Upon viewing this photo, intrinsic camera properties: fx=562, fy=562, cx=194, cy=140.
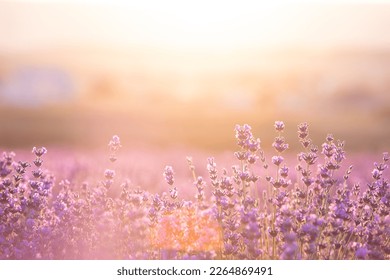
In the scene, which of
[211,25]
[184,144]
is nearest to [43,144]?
[184,144]

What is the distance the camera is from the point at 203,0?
120 inches

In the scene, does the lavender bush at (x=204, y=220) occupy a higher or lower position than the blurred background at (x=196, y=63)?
lower

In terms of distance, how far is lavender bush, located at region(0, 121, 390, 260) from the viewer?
244cm

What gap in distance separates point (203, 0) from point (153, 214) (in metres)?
1.26

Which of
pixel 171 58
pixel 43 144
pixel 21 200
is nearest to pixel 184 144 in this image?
pixel 171 58

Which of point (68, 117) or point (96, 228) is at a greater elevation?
point (68, 117)

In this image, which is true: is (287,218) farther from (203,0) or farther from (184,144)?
(203,0)

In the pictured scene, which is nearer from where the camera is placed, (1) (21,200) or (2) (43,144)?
(1) (21,200)

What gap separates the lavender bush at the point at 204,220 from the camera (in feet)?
8.02

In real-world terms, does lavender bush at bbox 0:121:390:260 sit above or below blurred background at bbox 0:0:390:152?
below

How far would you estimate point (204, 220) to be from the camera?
2512mm
